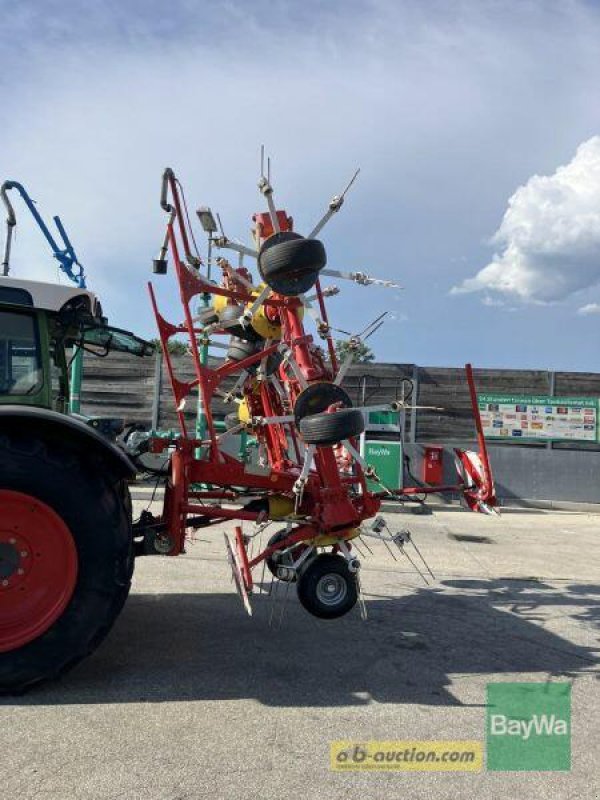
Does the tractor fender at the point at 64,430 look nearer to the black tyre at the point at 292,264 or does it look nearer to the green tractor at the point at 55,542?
the green tractor at the point at 55,542

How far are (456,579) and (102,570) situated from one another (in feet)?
12.5

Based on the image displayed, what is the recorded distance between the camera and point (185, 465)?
3.96 m

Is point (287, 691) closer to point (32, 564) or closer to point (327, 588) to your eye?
point (327, 588)

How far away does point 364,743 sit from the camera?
2.81m

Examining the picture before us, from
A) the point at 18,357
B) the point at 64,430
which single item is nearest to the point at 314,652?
the point at 64,430

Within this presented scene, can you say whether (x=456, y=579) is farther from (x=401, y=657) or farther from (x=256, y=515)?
(x=256, y=515)

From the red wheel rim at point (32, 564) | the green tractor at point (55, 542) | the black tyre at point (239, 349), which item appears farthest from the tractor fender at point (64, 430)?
the black tyre at point (239, 349)

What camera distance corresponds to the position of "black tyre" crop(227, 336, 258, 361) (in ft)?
16.2

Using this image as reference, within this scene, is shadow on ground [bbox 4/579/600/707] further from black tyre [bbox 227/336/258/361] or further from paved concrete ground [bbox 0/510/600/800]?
black tyre [bbox 227/336/258/361]

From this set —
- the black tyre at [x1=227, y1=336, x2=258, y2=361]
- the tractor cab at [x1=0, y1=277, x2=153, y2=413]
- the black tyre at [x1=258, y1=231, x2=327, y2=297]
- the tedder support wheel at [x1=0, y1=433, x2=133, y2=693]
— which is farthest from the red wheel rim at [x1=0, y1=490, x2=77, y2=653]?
the black tyre at [x1=227, y1=336, x2=258, y2=361]

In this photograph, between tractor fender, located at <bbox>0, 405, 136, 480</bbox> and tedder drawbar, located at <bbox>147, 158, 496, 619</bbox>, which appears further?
tedder drawbar, located at <bbox>147, 158, 496, 619</bbox>

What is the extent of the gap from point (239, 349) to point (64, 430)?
1.94 metres

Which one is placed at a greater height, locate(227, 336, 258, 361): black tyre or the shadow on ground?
locate(227, 336, 258, 361): black tyre

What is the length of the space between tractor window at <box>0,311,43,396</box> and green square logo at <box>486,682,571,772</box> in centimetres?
286
